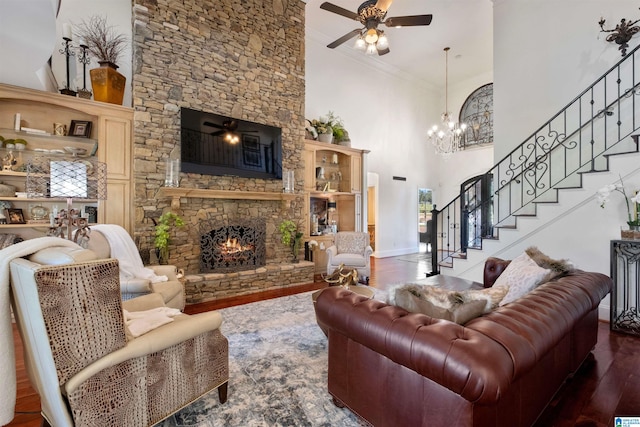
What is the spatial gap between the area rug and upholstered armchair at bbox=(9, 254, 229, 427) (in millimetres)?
378

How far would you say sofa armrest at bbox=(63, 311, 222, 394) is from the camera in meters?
1.32

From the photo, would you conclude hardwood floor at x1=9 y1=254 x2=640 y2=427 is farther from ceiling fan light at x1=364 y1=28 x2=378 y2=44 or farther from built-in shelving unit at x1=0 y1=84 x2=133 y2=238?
ceiling fan light at x1=364 y1=28 x2=378 y2=44

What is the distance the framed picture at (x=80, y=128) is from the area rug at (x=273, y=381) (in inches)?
126

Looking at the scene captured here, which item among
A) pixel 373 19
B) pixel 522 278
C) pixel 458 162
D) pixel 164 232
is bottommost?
pixel 522 278

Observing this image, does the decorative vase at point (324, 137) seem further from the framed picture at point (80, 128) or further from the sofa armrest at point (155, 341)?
the sofa armrest at point (155, 341)

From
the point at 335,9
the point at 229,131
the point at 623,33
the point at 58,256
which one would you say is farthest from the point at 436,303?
the point at 623,33

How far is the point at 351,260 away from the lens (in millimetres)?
5148

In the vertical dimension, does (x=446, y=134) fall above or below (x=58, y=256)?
above

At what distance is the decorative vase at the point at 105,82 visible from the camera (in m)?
4.00

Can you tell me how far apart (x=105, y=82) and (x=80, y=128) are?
0.73 metres

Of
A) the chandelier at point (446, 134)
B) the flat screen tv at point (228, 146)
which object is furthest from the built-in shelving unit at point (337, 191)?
the chandelier at point (446, 134)

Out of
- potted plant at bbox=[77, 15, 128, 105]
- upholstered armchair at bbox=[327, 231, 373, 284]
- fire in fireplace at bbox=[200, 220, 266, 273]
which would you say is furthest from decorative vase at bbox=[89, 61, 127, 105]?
upholstered armchair at bbox=[327, 231, 373, 284]

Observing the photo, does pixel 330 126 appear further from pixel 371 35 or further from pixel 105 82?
pixel 105 82

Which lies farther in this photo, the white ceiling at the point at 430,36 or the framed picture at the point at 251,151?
the white ceiling at the point at 430,36
